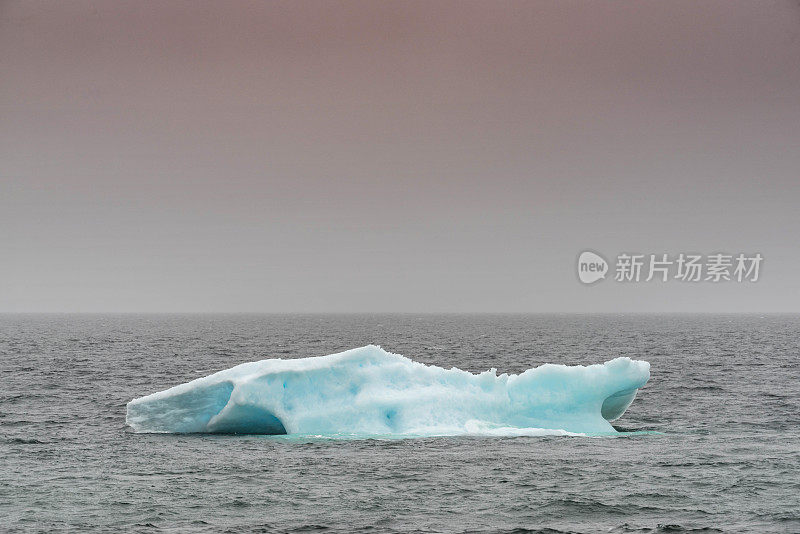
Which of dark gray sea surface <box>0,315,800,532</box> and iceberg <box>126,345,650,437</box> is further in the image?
iceberg <box>126,345,650,437</box>

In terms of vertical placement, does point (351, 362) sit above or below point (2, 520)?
above

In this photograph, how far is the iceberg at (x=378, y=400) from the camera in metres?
24.4

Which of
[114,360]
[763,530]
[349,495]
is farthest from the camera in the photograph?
[114,360]

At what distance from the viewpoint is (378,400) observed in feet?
81.2

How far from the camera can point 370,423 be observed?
24.8 meters

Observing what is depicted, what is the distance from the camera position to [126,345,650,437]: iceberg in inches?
960

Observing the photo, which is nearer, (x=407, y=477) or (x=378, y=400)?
(x=407, y=477)

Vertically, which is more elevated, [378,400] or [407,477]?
[378,400]

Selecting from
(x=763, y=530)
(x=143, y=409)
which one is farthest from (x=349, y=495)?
(x=143, y=409)

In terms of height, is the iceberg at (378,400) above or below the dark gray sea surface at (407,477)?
above

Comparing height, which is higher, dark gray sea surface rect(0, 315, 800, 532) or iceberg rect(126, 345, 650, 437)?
iceberg rect(126, 345, 650, 437)

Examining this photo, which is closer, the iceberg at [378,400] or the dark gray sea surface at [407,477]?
the dark gray sea surface at [407,477]

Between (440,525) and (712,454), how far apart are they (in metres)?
9.91

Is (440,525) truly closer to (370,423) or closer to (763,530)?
(763,530)
